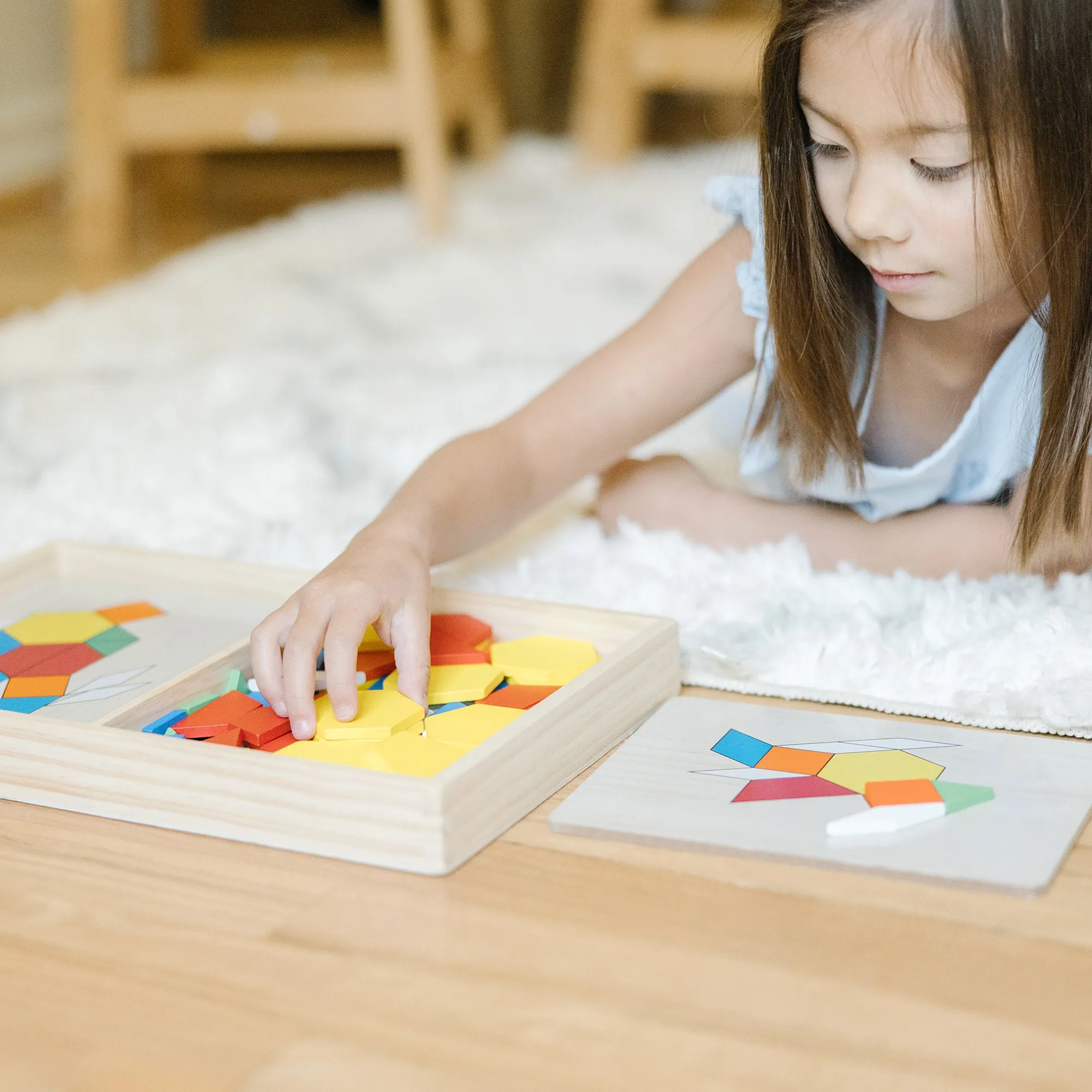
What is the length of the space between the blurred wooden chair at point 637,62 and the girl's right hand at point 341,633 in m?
1.55

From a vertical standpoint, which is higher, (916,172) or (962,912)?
(916,172)

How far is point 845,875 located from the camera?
0.65 meters

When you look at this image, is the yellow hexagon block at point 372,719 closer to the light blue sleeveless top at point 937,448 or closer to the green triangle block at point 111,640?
the green triangle block at point 111,640

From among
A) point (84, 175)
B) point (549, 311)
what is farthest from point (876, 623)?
point (84, 175)

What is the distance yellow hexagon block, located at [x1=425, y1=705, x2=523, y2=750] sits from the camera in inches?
28.9

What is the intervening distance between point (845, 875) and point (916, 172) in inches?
14.0

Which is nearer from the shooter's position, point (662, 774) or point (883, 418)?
point (662, 774)

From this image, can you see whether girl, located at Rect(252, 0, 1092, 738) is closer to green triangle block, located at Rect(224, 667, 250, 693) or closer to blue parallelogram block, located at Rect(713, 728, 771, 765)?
green triangle block, located at Rect(224, 667, 250, 693)

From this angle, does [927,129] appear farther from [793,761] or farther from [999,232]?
[793,761]

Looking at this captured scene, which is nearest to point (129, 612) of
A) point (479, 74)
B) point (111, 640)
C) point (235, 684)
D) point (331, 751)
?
point (111, 640)

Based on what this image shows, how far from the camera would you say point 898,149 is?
0.75 meters

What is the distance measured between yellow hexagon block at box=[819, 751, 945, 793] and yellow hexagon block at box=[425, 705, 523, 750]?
0.16 meters

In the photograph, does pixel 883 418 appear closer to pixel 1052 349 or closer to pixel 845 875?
pixel 1052 349

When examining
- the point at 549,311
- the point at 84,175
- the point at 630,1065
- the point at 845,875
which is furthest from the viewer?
the point at 84,175
